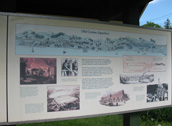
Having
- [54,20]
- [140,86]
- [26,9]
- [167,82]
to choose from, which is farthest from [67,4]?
[167,82]

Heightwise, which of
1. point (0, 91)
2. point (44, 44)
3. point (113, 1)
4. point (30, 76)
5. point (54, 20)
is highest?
point (113, 1)

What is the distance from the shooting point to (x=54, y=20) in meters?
2.22

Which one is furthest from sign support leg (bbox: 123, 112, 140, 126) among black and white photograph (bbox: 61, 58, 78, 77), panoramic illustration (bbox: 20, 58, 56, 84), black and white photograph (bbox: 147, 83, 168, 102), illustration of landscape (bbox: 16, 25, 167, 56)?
panoramic illustration (bbox: 20, 58, 56, 84)

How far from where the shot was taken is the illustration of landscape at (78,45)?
6.94 ft

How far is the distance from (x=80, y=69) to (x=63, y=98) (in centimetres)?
44

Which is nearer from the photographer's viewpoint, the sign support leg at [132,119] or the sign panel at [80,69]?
the sign panel at [80,69]

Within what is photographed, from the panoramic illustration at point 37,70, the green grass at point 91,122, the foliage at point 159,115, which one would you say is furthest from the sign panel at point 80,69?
the foliage at point 159,115

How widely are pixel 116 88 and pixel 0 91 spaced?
153 centimetres

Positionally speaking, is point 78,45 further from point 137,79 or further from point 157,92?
point 157,92

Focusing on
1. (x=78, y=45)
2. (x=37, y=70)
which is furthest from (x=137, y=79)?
(x=37, y=70)

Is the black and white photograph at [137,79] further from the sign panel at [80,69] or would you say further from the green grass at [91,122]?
the green grass at [91,122]

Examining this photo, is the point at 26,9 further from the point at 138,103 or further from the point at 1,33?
the point at 138,103

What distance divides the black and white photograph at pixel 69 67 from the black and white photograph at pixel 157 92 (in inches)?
51.3

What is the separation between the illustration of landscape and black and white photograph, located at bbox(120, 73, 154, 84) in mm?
344
